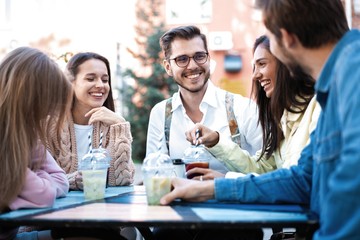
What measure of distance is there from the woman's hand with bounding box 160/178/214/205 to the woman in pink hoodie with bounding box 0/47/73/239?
1.42 ft

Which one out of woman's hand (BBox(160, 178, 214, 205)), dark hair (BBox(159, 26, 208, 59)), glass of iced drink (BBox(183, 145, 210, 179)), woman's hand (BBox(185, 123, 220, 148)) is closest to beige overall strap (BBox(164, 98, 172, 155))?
dark hair (BBox(159, 26, 208, 59))

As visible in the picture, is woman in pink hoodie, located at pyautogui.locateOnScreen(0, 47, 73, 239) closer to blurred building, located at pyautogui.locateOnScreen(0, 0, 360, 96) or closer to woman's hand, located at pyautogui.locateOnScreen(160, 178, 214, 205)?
woman's hand, located at pyautogui.locateOnScreen(160, 178, 214, 205)

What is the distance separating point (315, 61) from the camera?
1633mm

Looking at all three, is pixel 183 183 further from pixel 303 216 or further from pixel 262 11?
pixel 262 11

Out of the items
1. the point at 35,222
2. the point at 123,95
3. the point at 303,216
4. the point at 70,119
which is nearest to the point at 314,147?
the point at 303,216

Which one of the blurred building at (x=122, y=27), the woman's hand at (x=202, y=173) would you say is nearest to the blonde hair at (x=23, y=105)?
the woman's hand at (x=202, y=173)

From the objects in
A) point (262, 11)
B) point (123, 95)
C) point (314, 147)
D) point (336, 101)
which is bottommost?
point (123, 95)

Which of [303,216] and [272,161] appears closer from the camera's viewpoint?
[303,216]

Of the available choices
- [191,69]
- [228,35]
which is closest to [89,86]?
[191,69]

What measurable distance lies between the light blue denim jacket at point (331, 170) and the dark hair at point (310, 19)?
7cm

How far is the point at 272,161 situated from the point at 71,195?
1.08 meters

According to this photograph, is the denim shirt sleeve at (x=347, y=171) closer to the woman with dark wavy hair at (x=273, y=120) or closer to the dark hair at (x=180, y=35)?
the woman with dark wavy hair at (x=273, y=120)

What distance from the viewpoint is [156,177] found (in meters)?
1.95

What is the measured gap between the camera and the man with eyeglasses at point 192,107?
10.7ft
